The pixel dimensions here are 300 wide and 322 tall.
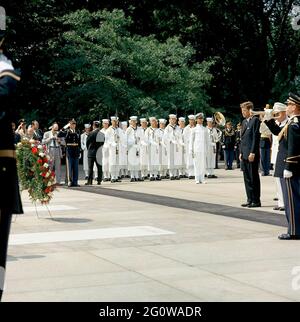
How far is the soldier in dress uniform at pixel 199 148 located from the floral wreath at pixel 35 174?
9.86 metres

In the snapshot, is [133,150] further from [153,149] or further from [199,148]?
[199,148]

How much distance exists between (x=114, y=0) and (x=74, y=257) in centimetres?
2992

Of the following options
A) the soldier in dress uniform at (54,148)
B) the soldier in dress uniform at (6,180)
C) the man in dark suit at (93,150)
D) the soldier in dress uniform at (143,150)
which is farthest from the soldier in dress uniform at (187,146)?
the soldier in dress uniform at (6,180)

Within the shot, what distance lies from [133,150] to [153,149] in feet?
2.19

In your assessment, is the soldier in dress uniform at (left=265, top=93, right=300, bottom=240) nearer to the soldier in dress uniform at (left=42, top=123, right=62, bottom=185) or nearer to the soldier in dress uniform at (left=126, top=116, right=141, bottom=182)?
the soldier in dress uniform at (left=42, top=123, right=62, bottom=185)

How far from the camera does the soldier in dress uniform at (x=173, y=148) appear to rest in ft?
79.6

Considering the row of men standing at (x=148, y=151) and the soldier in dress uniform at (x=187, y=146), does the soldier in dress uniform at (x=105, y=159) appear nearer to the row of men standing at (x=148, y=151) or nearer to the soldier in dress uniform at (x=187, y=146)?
the row of men standing at (x=148, y=151)

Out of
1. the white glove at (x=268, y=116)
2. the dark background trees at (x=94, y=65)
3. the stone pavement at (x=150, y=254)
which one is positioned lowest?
the stone pavement at (x=150, y=254)

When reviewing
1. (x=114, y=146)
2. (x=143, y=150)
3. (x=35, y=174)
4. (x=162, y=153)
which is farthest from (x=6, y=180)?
(x=162, y=153)

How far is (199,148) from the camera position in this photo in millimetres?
22000

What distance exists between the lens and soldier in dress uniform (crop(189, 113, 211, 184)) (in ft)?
70.6

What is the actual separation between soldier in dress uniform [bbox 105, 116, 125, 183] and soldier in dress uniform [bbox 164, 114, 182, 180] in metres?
1.67

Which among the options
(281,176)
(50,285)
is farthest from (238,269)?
(281,176)

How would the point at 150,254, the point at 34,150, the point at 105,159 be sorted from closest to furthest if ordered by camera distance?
the point at 150,254 < the point at 34,150 < the point at 105,159
